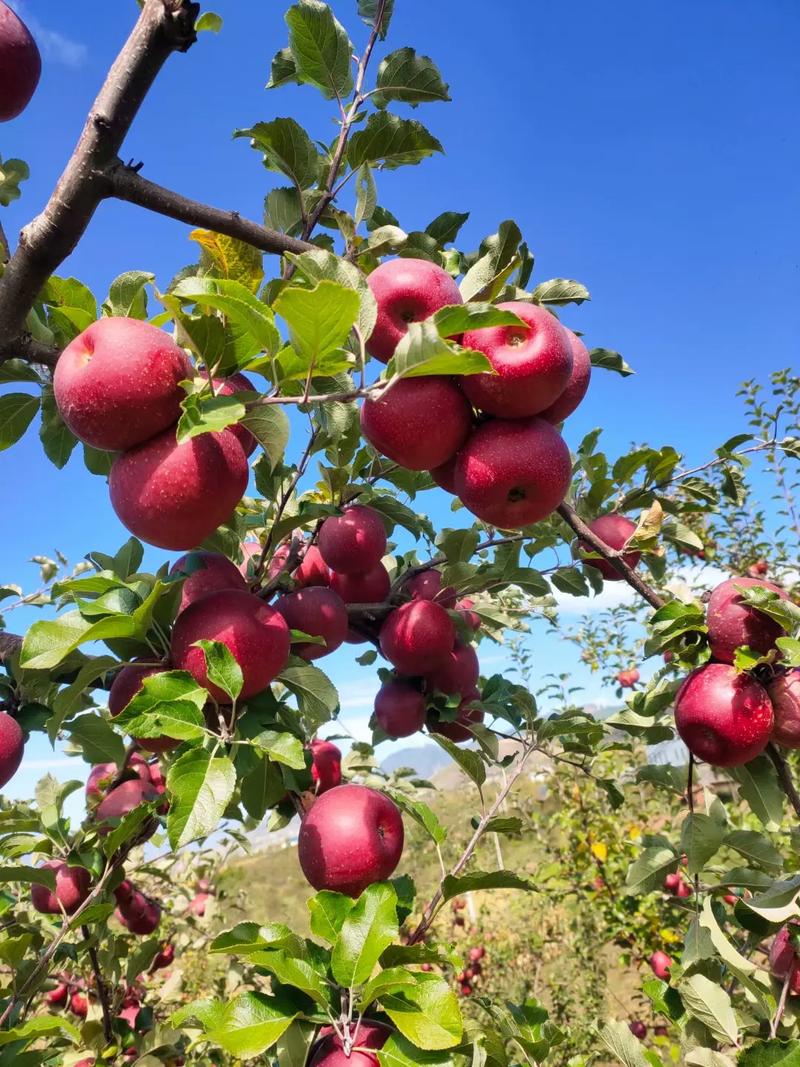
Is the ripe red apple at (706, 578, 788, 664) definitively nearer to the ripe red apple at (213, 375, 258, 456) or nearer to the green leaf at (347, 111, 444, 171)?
the ripe red apple at (213, 375, 258, 456)

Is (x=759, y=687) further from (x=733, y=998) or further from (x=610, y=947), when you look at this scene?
(x=610, y=947)

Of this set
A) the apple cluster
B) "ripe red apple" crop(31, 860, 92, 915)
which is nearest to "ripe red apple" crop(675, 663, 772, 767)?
the apple cluster

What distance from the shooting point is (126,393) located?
3.23ft

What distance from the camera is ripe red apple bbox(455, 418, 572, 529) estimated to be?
3.55ft

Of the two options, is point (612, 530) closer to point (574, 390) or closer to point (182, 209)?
point (574, 390)

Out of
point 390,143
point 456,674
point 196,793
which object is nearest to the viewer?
point 196,793

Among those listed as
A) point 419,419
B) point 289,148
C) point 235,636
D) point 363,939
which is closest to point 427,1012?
point 363,939

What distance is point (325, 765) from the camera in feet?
6.15

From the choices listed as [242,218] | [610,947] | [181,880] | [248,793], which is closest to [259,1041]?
[248,793]

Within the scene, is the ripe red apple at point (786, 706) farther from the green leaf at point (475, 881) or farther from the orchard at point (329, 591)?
the green leaf at point (475, 881)

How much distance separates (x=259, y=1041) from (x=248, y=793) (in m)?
0.42

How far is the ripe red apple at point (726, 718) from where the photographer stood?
4.39 feet

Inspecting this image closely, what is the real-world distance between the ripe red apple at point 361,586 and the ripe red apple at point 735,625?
3.27 feet

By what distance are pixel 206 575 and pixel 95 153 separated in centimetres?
73
